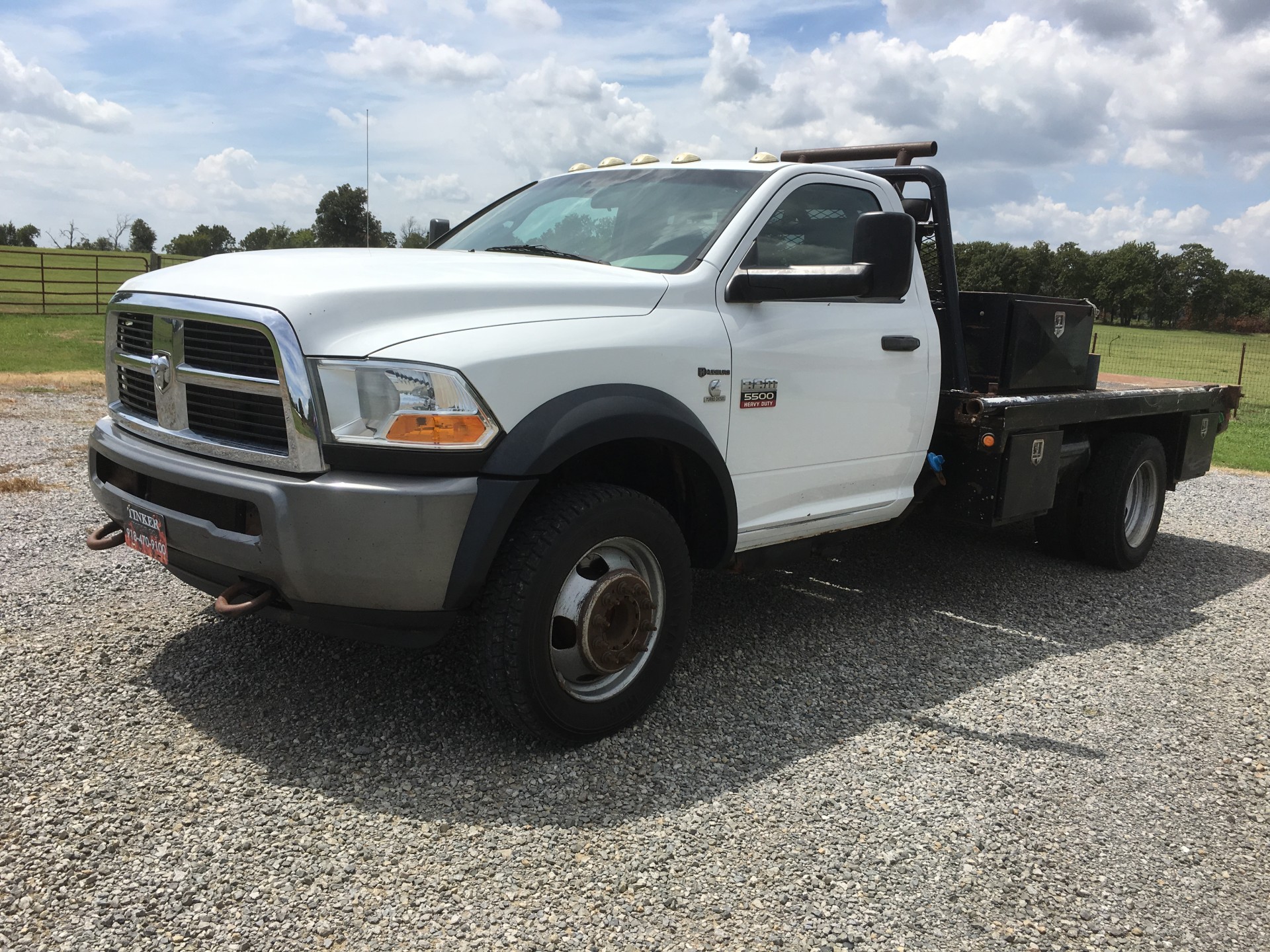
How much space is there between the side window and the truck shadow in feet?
5.66

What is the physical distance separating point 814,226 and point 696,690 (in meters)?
2.00

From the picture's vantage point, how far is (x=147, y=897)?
2500 mm

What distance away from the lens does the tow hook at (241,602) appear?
2.99 metres

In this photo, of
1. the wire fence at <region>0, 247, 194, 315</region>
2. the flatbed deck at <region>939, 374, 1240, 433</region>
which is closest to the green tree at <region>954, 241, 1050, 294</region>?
the wire fence at <region>0, 247, 194, 315</region>

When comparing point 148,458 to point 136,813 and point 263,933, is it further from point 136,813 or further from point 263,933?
point 263,933

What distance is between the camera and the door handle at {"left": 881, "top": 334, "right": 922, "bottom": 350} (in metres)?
4.38

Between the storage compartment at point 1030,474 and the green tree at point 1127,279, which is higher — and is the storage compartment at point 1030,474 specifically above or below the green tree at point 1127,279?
below

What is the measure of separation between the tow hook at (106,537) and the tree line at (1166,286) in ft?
243

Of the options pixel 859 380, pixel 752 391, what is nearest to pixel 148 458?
pixel 752 391

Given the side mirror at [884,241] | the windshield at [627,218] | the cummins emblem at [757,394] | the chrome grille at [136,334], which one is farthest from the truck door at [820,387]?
the chrome grille at [136,334]

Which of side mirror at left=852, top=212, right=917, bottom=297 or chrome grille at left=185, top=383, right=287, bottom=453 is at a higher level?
side mirror at left=852, top=212, right=917, bottom=297

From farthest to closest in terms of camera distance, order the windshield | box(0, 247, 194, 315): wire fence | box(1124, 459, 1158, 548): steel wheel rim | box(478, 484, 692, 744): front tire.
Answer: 1. box(0, 247, 194, 315): wire fence
2. box(1124, 459, 1158, 548): steel wheel rim
3. the windshield
4. box(478, 484, 692, 744): front tire

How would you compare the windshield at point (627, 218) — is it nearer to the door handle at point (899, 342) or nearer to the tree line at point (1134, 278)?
the door handle at point (899, 342)

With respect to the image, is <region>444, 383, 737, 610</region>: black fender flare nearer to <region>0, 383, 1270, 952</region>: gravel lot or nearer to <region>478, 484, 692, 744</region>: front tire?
<region>478, 484, 692, 744</region>: front tire
